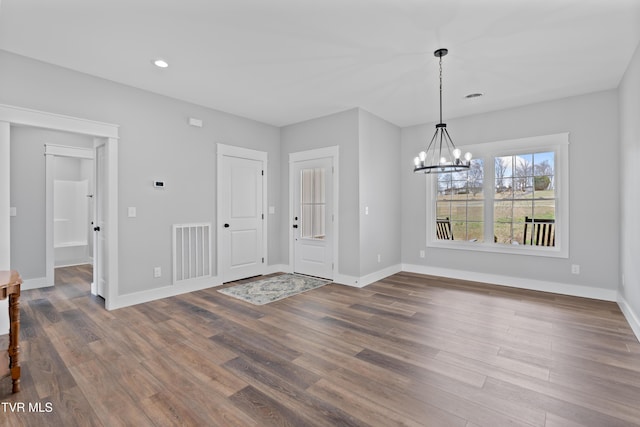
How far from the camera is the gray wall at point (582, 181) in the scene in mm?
4180

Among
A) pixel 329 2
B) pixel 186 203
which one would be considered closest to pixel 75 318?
pixel 186 203

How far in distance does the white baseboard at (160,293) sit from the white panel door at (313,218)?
1.56m

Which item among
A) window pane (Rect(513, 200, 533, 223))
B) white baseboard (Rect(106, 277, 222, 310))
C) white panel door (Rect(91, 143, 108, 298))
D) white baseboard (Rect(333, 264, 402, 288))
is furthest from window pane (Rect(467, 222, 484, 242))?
white panel door (Rect(91, 143, 108, 298))

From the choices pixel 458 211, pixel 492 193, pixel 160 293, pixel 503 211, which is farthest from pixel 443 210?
pixel 160 293

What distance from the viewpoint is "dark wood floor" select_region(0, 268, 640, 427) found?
1.94 meters

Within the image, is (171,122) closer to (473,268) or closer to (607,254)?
(473,268)

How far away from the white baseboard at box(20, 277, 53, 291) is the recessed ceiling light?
3.99 m

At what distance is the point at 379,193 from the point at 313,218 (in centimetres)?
125

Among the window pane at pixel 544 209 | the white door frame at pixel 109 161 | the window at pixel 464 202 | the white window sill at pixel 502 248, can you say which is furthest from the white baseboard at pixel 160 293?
the window pane at pixel 544 209

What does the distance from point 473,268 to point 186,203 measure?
15.7ft

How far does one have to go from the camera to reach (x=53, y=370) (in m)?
2.44

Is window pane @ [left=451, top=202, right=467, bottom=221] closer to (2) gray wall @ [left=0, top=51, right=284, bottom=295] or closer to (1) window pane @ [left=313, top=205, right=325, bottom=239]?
(1) window pane @ [left=313, top=205, right=325, bottom=239]

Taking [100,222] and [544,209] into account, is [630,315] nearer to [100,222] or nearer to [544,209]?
[544,209]

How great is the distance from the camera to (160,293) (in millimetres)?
4305
